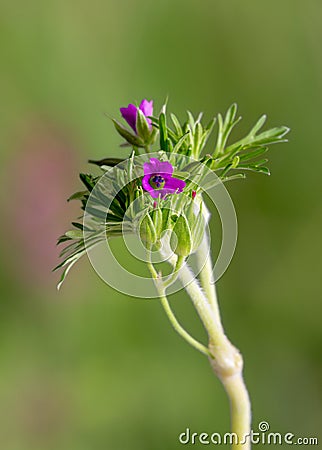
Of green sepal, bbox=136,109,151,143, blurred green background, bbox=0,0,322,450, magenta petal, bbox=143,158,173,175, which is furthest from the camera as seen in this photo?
blurred green background, bbox=0,0,322,450

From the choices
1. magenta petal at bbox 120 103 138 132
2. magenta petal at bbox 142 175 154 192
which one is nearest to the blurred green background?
magenta petal at bbox 120 103 138 132

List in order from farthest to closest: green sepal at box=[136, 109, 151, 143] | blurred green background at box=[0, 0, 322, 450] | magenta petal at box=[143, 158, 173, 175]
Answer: blurred green background at box=[0, 0, 322, 450] < green sepal at box=[136, 109, 151, 143] < magenta petal at box=[143, 158, 173, 175]

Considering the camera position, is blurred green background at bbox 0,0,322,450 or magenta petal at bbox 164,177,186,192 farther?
blurred green background at bbox 0,0,322,450

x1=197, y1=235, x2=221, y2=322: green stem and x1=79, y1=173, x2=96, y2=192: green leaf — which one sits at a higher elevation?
x1=79, y1=173, x2=96, y2=192: green leaf

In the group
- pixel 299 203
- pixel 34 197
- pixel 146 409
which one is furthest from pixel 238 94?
pixel 146 409

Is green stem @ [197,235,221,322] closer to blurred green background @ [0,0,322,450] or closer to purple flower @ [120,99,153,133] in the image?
purple flower @ [120,99,153,133]

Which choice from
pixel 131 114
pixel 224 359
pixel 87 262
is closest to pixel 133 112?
pixel 131 114

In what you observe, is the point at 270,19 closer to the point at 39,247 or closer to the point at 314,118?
the point at 314,118

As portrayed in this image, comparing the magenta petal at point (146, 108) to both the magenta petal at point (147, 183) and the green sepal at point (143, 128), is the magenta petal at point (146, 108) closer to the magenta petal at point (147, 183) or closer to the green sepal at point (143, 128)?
the green sepal at point (143, 128)

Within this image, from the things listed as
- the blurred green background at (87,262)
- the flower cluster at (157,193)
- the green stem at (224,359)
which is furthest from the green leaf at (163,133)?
the blurred green background at (87,262)

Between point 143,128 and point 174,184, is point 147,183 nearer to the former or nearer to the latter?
point 174,184
